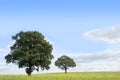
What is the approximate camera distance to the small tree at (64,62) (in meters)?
135

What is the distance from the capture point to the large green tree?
80.5 meters

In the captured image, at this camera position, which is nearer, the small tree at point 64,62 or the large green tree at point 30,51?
the large green tree at point 30,51

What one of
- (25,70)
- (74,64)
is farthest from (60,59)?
(25,70)

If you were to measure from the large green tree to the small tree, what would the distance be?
→ 52180 millimetres

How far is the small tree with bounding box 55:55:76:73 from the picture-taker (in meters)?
135

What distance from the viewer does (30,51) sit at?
80312mm

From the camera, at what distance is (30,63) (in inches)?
3221

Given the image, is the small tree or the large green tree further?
the small tree

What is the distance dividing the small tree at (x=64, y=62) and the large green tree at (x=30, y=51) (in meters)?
52.2

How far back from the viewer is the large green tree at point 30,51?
264ft

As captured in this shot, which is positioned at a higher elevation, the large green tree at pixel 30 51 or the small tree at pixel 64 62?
the small tree at pixel 64 62

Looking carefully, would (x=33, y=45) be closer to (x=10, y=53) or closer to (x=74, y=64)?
(x=10, y=53)

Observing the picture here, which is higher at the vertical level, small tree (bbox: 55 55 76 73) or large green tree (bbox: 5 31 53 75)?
small tree (bbox: 55 55 76 73)

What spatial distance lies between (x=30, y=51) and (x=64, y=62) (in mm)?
55362
